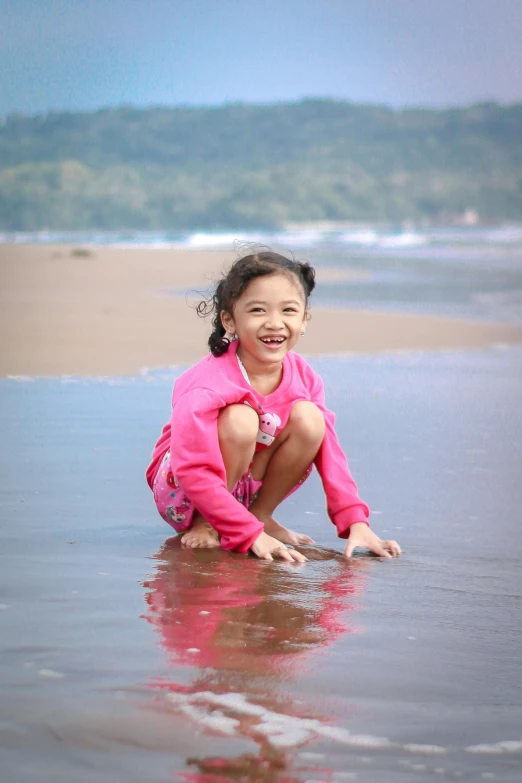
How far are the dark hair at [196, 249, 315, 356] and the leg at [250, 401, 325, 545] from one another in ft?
0.84

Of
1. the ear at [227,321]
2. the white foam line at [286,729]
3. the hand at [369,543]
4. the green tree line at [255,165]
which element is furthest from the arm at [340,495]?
the green tree line at [255,165]

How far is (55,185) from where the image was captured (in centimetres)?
4438

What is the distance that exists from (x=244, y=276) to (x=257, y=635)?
3.29 feet

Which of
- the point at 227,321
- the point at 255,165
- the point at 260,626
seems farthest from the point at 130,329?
the point at 255,165

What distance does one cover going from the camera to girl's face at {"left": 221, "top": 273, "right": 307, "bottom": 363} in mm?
2701

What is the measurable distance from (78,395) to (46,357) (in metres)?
1.30

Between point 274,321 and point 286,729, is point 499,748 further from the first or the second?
point 274,321

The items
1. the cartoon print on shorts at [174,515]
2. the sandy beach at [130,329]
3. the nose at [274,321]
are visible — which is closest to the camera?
the nose at [274,321]

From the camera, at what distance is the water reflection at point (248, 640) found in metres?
1.54

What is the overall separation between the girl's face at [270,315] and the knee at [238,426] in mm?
168

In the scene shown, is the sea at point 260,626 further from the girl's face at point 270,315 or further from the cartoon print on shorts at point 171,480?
the girl's face at point 270,315

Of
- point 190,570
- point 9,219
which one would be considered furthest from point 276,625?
point 9,219

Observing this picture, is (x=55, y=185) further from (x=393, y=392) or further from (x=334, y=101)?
(x=393, y=392)

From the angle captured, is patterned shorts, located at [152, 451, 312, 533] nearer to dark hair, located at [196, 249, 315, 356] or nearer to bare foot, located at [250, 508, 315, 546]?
bare foot, located at [250, 508, 315, 546]
